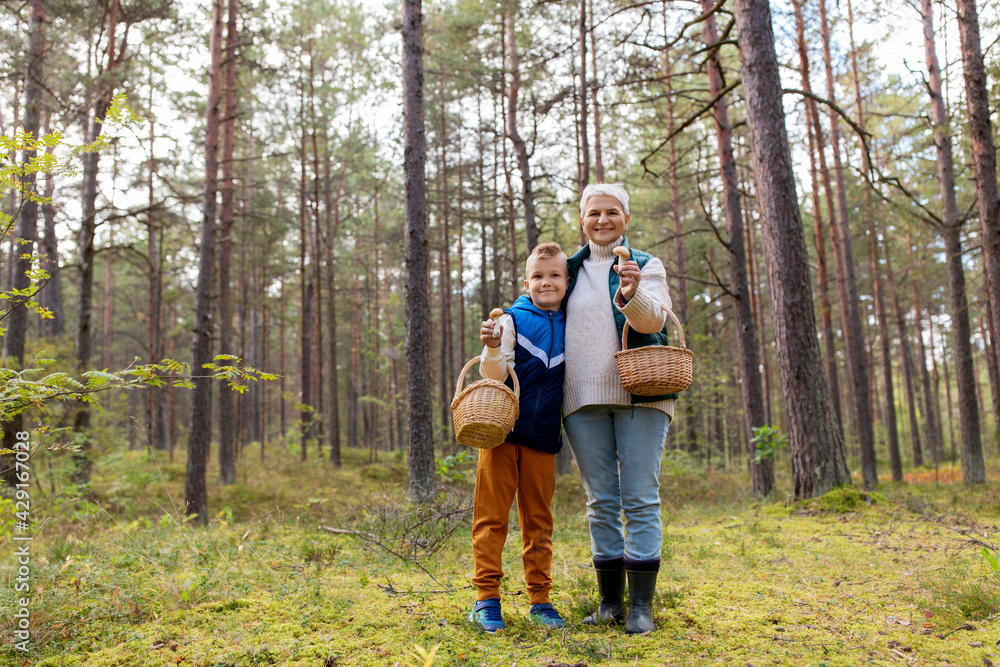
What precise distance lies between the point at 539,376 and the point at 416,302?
15.2ft

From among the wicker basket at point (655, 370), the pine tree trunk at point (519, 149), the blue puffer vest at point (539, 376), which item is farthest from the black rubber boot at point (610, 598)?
the pine tree trunk at point (519, 149)

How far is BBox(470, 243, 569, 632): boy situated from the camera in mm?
2744

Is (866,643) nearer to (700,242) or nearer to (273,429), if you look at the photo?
(700,242)

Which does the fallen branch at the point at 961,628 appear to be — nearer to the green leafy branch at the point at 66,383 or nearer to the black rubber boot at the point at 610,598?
the black rubber boot at the point at 610,598

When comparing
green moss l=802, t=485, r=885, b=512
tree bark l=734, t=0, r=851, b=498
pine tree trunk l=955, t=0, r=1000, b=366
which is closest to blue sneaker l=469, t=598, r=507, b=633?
green moss l=802, t=485, r=885, b=512

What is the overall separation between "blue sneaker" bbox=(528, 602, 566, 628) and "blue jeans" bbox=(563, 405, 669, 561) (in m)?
0.32

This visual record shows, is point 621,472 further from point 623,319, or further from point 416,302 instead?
point 416,302

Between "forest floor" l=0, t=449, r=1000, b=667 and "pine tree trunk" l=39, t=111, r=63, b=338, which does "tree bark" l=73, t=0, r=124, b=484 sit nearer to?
"pine tree trunk" l=39, t=111, r=63, b=338

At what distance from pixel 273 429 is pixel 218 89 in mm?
20280

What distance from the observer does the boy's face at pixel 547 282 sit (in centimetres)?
297

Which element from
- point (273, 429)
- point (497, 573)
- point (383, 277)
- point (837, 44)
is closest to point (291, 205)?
point (383, 277)

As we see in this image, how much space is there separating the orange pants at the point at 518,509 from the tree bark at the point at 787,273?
160 inches

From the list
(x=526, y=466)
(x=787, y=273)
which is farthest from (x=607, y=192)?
(x=787, y=273)

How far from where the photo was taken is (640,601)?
2633 millimetres
